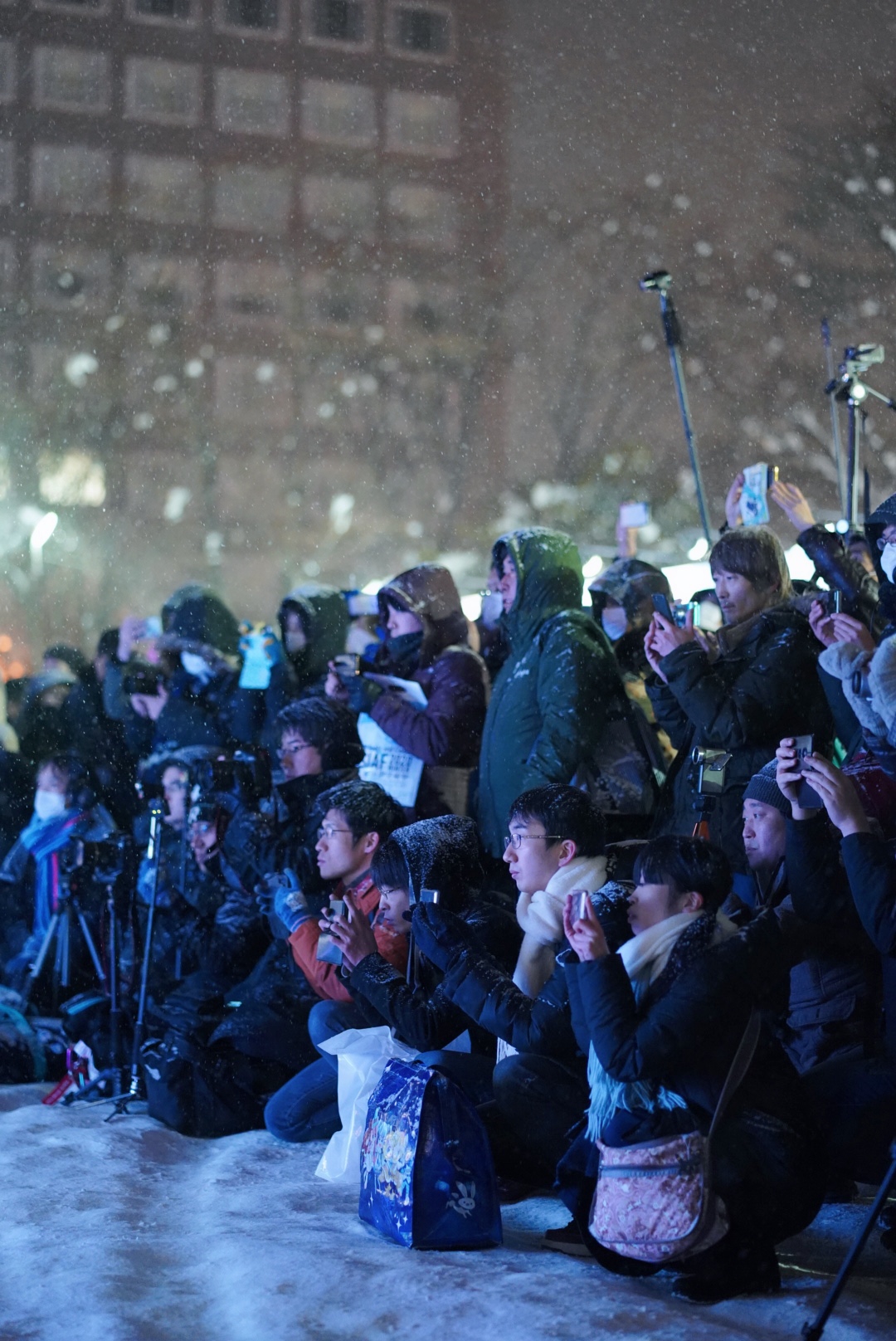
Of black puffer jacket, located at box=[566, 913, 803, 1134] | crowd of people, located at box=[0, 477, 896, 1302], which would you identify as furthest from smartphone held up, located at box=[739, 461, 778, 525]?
black puffer jacket, located at box=[566, 913, 803, 1134]

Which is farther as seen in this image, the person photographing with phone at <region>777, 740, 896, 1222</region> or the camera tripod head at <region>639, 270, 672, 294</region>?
the camera tripod head at <region>639, 270, 672, 294</region>

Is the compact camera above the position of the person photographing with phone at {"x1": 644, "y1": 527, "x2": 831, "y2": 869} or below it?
below

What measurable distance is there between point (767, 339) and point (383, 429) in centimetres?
971

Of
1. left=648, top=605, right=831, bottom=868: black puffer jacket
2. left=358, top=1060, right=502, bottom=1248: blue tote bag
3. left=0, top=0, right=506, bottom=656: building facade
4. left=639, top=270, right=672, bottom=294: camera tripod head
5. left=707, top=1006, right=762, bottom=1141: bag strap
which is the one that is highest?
left=0, top=0, right=506, bottom=656: building facade

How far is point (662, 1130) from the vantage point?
301cm

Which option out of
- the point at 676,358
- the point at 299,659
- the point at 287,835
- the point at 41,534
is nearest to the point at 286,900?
the point at 287,835

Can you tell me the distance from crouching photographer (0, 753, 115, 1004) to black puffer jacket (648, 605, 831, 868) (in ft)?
9.36

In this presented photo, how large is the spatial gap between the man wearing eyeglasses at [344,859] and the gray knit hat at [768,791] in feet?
4.41

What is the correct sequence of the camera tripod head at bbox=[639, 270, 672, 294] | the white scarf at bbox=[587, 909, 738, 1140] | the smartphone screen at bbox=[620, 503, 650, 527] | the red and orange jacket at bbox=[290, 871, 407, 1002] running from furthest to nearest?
1. the smartphone screen at bbox=[620, 503, 650, 527]
2. the camera tripod head at bbox=[639, 270, 672, 294]
3. the red and orange jacket at bbox=[290, 871, 407, 1002]
4. the white scarf at bbox=[587, 909, 738, 1140]

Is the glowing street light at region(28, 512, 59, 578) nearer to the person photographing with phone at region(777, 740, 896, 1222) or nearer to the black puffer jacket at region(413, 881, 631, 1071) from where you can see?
the black puffer jacket at region(413, 881, 631, 1071)

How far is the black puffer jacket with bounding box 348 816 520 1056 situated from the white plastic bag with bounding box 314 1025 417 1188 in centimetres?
8

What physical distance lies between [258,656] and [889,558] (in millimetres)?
4123

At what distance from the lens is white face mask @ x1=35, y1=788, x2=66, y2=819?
21.8 ft

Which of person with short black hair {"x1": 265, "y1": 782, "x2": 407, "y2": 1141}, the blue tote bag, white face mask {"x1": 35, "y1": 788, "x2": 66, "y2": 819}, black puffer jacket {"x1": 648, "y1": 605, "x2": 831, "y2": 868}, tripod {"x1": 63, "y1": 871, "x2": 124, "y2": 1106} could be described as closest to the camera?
the blue tote bag
